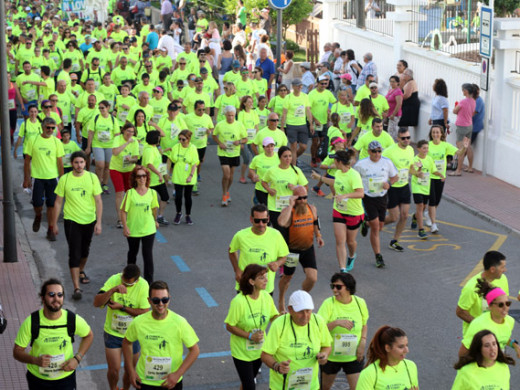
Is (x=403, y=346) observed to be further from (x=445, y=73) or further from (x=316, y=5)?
(x=316, y=5)

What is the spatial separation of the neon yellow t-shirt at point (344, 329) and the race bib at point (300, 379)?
2.22 ft

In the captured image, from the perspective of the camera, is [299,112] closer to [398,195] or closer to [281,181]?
[398,195]

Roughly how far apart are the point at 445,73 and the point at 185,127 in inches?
285

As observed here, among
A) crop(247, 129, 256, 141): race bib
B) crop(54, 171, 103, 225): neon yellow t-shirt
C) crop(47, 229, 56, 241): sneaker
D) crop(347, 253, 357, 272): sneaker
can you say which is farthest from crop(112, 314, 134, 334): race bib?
crop(247, 129, 256, 141): race bib

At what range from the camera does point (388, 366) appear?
774 centimetres

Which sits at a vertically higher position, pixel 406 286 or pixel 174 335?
pixel 174 335

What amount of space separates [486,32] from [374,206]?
6309 millimetres

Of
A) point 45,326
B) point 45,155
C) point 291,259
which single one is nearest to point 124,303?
point 45,326

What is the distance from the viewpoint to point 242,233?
36.0 feet

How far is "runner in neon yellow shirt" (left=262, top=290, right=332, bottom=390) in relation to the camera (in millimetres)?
8516

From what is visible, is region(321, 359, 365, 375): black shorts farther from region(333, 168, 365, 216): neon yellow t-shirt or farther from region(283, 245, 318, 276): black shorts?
region(333, 168, 365, 216): neon yellow t-shirt

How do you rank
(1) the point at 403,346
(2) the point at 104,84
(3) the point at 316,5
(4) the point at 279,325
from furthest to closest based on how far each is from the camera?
1. (3) the point at 316,5
2. (2) the point at 104,84
3. (4) the point at 279,325
4. (1) the point at 403,346

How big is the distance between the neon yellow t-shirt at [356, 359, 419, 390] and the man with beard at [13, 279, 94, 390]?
8.67 ft

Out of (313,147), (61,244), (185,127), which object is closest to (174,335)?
(61,244)
